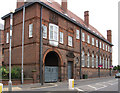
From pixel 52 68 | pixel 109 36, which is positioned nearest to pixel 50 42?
pixel 52 68

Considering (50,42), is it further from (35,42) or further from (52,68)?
(52,68)

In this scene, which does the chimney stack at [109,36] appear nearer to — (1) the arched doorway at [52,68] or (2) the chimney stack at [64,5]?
(2) the chimney stack at [64,5]

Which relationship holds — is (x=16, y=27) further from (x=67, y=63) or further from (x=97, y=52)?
(x=97, y=52)

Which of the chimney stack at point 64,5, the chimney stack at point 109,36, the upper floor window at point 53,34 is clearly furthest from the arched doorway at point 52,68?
the chimney stack at point 109,36

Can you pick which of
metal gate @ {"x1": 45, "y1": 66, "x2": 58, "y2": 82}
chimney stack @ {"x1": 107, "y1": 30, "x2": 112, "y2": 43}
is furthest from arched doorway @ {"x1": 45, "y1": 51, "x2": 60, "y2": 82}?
chimney stack @ {"x1": 107, "y1": 30, "x2": 112, "y2": 43}

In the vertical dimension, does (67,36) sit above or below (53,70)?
above

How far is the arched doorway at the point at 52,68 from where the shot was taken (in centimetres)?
2370

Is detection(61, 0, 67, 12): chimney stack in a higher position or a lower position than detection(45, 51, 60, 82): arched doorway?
higher

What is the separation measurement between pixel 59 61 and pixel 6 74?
8821 millimetres

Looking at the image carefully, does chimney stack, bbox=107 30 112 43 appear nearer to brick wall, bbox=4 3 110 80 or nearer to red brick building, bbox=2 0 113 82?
red brick building, bbox=2 0 113 82

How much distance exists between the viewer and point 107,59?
53.3 meters

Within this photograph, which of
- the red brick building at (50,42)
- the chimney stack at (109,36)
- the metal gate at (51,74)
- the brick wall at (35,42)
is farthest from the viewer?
the chimney stack at (109,36)

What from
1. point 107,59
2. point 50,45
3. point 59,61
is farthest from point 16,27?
point 107,59

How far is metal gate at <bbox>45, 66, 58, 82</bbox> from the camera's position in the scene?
77.2ft
